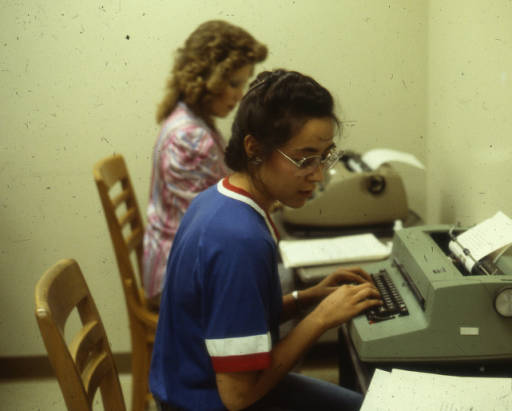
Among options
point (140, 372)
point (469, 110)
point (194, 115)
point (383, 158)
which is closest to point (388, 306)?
point (469, 110)

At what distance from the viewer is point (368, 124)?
2.21 meters

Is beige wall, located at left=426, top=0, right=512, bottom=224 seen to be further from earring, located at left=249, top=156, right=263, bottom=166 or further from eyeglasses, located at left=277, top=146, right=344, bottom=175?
earring, located at left=249, top=156, right=263, bottom=166

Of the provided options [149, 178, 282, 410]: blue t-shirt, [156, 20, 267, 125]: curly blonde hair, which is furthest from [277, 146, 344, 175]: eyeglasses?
[156, 20, 267, 125]: curly blonde hair

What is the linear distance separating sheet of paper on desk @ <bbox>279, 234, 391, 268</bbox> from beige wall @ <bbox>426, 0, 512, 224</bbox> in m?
0.28

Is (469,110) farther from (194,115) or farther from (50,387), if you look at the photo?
(50,387)

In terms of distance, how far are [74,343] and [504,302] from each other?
0.81 m

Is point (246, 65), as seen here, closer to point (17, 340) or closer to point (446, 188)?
point (446, 188)

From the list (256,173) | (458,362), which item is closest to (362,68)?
(256,173)

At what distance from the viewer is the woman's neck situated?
110cm

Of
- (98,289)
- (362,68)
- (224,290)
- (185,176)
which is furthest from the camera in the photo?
(98,289)

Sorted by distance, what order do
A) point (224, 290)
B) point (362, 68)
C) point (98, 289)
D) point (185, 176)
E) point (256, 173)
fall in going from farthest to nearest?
point (98, 289) → point (362, 68) → point (185, 176) → point (256, 173) → point (224, 290)

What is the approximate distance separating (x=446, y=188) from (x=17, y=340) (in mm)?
2001

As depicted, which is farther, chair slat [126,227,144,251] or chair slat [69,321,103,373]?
chair slat [126,227,144,251]

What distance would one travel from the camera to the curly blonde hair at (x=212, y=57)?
Answer: 1856 mm
